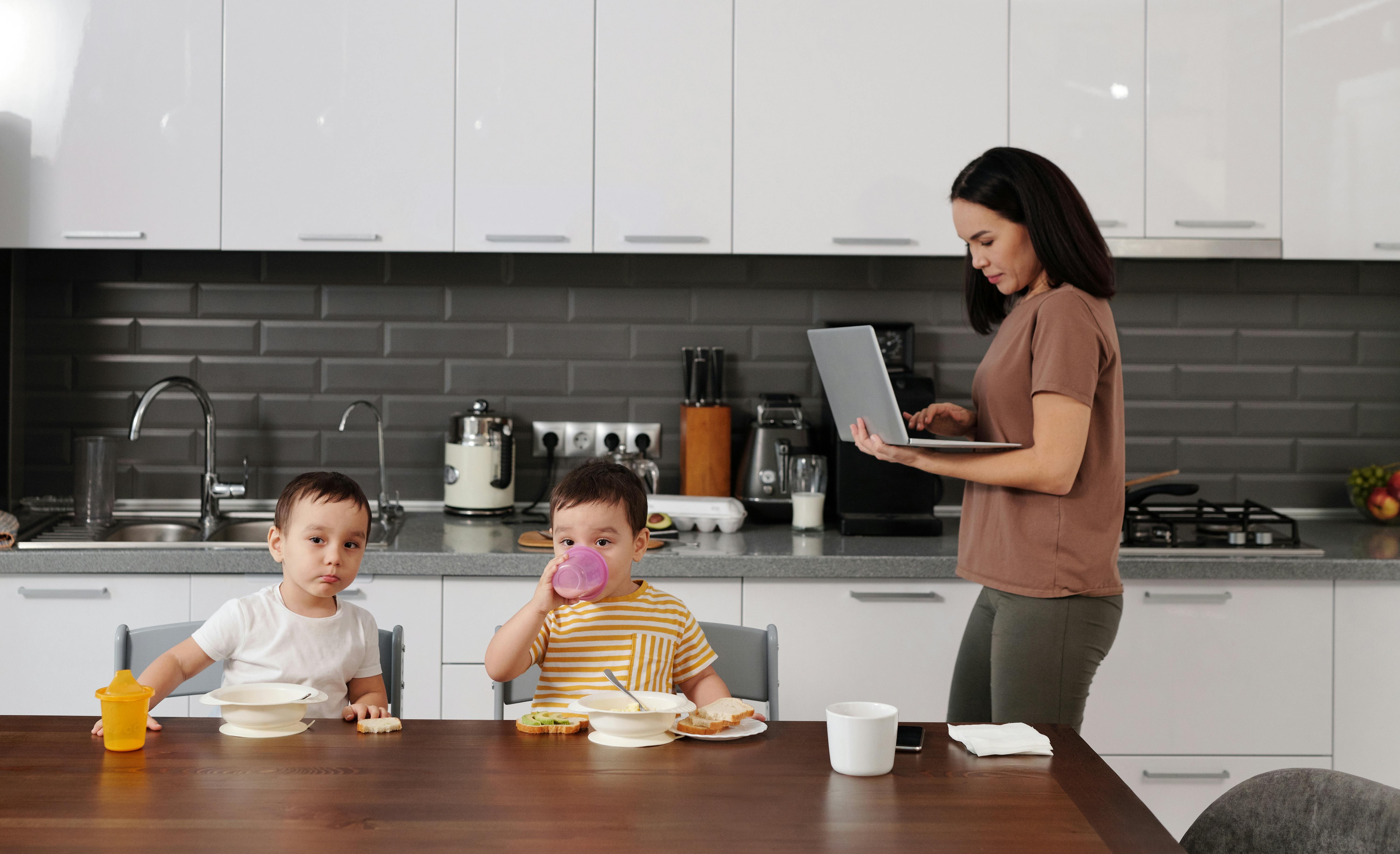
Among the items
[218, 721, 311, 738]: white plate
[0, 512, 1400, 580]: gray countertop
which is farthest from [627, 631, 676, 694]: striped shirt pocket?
[0, 512, 1400, 580]: gray countertop

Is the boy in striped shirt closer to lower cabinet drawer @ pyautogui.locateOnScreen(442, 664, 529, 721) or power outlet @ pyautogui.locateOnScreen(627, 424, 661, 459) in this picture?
lower cabinet drawer @ pyautogui.locateOnScreen(442, 664, 529, 721)

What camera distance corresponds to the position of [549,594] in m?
1.41

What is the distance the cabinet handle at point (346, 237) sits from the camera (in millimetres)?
2705

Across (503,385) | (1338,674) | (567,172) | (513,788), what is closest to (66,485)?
(503,385)

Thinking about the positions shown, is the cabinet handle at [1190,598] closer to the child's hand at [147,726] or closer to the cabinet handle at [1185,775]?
the cabinet handle at [1185,775]

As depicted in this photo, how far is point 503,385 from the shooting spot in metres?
3.07

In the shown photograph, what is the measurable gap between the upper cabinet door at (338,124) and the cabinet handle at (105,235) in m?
0.20

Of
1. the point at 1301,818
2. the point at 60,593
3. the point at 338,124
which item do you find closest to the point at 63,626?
the point at 60,593

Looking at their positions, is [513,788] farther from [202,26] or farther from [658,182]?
[202,26]

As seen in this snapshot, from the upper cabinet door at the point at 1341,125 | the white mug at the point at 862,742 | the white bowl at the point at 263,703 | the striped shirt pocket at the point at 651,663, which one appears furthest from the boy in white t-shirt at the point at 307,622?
the upper cabinet door at the point at 1341,125

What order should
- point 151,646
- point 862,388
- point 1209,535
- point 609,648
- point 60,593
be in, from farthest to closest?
point 1209,535, point 60,593, point 862,388, point 151,646, point 609,648

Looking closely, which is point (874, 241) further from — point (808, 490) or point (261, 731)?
point (261, 731)

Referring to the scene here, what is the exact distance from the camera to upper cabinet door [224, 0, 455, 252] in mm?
2674

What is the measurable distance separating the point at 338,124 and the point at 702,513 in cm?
120
